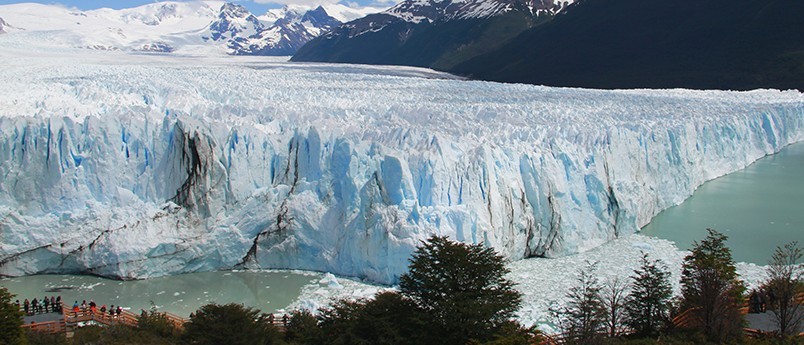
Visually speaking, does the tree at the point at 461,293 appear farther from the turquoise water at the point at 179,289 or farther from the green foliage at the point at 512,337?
the turquoise water at the point at 179,289

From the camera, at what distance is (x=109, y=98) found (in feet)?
64.6

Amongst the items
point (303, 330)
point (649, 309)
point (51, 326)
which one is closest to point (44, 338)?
point (51, 326)

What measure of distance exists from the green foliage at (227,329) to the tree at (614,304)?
14.5ft

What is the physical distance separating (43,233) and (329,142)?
5.84 m

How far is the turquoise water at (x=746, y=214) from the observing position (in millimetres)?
15094

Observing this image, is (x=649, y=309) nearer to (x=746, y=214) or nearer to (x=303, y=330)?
(x=303, y=330)

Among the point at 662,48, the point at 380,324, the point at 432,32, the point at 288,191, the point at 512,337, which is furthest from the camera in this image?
the point at 432,32

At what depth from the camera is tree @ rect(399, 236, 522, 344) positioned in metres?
8.40

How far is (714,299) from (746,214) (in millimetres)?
10046

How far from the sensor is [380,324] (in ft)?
28.5

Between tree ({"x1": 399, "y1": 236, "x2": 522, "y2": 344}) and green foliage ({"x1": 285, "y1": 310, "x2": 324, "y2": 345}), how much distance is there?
1.32 meters

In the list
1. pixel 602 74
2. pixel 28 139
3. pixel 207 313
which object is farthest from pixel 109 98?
pixel 602 74

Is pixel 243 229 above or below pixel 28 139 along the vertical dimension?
below

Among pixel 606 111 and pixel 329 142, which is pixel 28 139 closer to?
pixel 329 142
